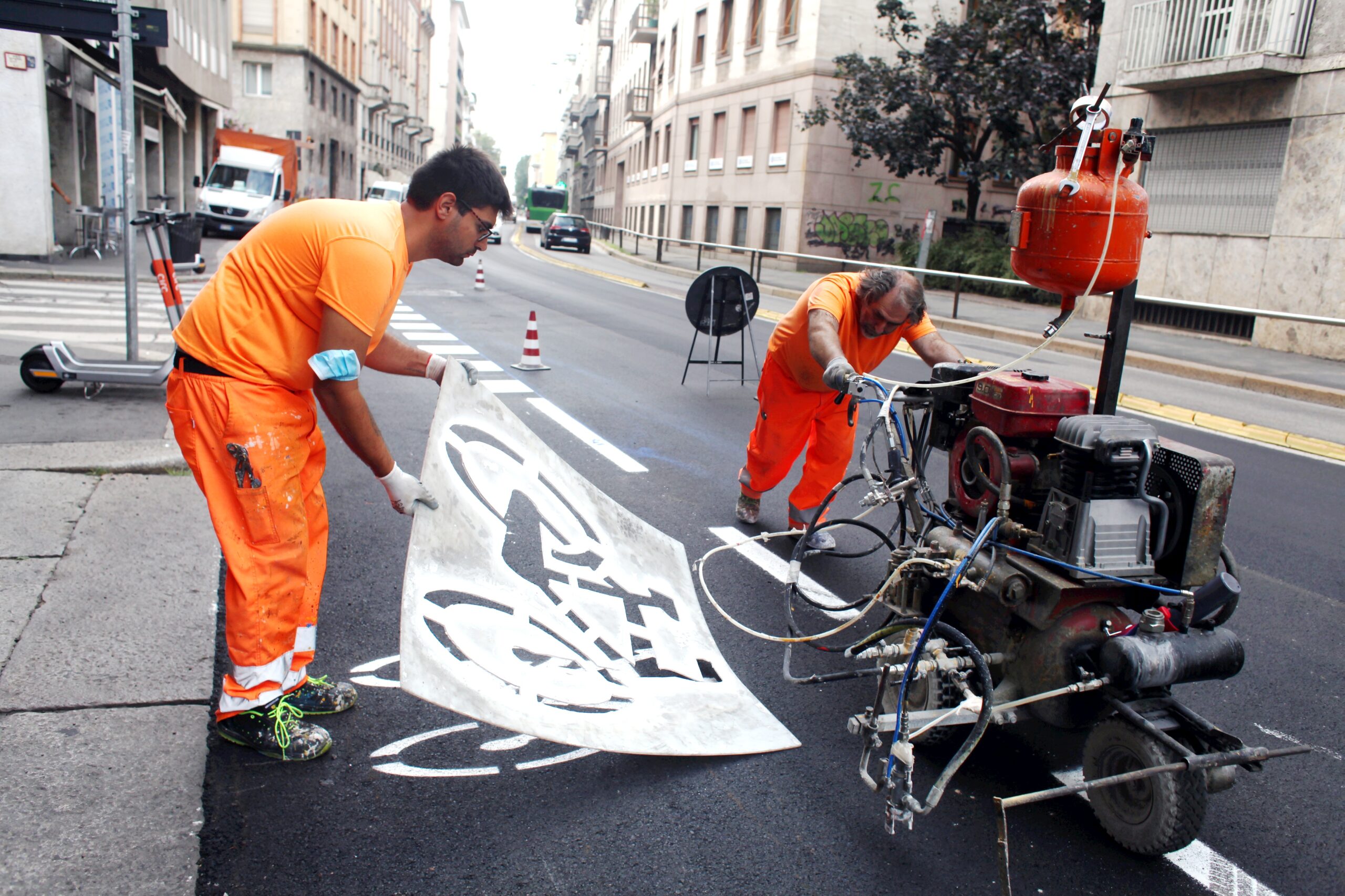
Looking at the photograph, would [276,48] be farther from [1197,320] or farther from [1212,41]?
[1197,320]

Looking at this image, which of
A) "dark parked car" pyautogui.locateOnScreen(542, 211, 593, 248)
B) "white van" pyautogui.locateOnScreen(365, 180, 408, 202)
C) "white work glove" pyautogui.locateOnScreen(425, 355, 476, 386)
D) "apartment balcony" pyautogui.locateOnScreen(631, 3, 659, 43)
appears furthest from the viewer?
"apartment balcony" pyautogui.locateOnScreen(631, 3, 659, 43)

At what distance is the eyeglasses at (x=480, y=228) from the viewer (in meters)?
2.90

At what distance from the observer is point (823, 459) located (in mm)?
5051

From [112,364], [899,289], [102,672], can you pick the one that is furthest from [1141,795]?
[112,364]

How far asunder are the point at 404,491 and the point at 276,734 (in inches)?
32.1

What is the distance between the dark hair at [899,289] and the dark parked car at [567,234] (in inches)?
1410

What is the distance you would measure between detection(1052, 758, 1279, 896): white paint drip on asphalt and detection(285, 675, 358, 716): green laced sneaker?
8.21 ft

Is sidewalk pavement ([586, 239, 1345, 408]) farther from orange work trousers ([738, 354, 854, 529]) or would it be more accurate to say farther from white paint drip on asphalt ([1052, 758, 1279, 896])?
white paint drip on asphalt ([1052, 758, 1279, 896])

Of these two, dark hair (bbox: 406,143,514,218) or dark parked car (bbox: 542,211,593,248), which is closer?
dark hair (bbox: 406,143,514,218)

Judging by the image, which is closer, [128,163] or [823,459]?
[823,459]

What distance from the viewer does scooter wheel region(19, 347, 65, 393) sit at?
286 inches

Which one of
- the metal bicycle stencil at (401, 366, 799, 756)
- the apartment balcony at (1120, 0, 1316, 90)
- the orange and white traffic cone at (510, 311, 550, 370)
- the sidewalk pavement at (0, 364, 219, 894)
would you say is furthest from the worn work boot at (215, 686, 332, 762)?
the apartment balcony at (1120, 0, 1316, 90)

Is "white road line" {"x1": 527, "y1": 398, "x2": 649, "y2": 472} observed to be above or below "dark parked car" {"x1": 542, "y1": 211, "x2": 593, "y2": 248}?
below

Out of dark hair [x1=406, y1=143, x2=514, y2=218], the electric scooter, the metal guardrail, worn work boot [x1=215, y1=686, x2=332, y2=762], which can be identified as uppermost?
dark hair [x1=406, y1=143, x2=514, y2=218]
